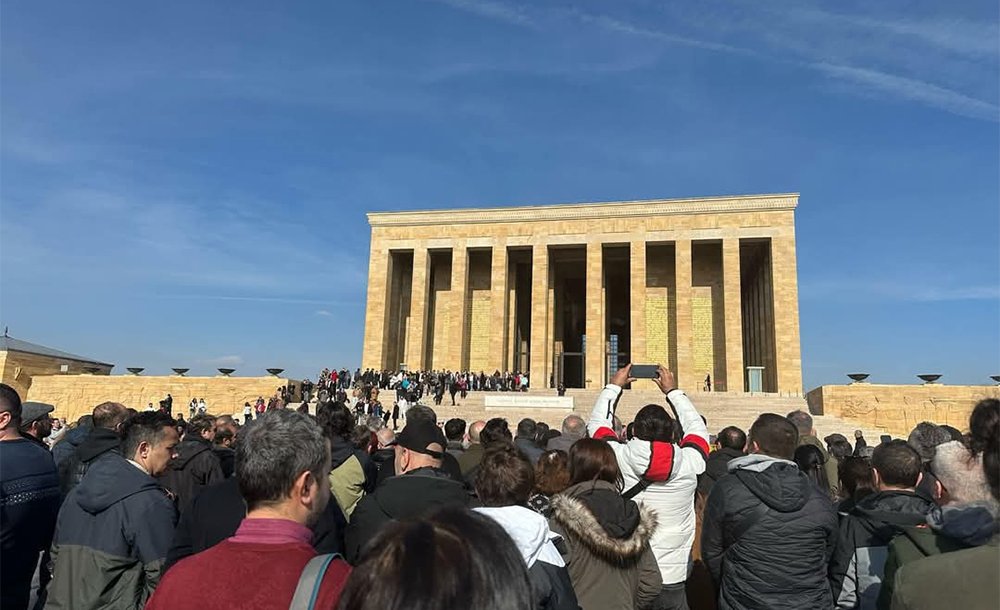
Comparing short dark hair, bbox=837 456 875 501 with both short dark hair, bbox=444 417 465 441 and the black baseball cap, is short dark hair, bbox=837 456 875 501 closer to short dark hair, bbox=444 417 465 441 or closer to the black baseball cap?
the black baseball cap

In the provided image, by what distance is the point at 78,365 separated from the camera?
3612cm

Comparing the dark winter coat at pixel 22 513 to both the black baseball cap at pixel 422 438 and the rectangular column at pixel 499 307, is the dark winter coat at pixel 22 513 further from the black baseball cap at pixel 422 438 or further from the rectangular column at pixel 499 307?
the rectangular column at pixel 499 307

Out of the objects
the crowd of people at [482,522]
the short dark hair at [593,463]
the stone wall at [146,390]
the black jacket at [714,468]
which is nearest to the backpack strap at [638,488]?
the crowd of people at [482,522]

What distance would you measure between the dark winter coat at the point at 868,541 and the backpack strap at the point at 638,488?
41.7 inches

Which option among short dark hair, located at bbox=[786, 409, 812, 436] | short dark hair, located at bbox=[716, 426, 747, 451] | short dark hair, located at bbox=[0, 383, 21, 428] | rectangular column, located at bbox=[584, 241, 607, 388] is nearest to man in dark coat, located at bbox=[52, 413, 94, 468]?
short dark hair, located at bbox=[0, 383, 21, 428]

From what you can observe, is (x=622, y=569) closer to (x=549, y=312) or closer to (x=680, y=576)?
(x=680, y=576)

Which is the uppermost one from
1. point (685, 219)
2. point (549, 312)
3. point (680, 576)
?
point (685, 219)

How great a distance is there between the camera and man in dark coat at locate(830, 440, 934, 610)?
10.2 feet

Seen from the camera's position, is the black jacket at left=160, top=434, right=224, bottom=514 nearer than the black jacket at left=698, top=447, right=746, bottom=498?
Yes

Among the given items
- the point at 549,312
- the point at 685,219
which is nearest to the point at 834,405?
the point at 685,219

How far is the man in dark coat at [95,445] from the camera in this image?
3951 millimetres

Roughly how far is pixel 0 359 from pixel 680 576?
121 feet

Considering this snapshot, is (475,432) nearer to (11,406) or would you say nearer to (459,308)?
(11,406)

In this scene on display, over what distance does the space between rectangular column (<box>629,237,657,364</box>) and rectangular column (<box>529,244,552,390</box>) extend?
4374mm
